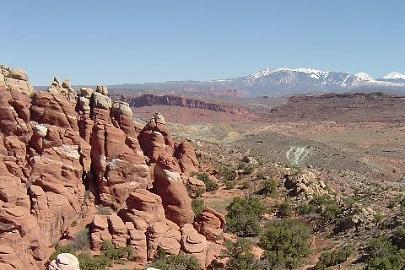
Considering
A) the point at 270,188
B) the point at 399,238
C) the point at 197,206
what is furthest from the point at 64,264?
the point at 270,188

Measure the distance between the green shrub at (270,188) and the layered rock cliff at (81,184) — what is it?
12038 millimetres

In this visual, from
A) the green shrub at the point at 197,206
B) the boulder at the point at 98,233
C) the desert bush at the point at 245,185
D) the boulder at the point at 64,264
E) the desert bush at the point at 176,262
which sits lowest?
the desert bush at the point at 245,185

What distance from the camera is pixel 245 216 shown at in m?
38.4

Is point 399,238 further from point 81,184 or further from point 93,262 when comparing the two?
point 81,184

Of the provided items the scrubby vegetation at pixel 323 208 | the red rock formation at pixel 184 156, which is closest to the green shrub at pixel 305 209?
the scrubby vegetation at pixel 323 208

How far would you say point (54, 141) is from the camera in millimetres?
34844

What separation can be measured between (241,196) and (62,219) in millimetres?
18441

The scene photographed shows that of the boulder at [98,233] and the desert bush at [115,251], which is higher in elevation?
the boulder at [98,233]

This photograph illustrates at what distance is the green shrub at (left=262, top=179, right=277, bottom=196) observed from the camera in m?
46.7

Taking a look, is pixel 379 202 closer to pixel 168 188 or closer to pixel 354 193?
pixel 354 193

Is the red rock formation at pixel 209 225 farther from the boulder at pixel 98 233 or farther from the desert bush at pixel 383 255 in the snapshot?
the desert bush at pixel 383 255

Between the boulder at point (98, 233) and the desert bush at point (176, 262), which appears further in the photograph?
the boulder at point (98, 233)

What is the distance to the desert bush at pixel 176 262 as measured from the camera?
2880 cm

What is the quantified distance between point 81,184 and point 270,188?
18471mm
